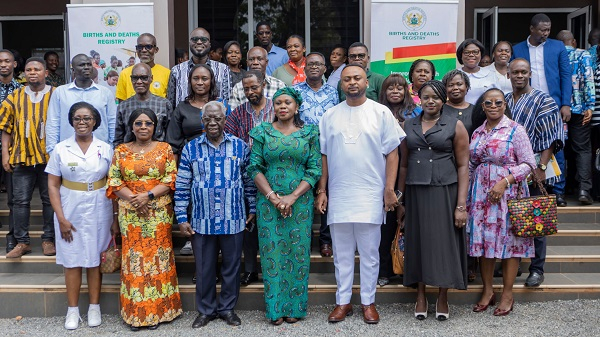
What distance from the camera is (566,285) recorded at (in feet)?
17.4

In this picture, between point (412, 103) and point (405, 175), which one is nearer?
point (405, 175)

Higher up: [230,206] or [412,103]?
[412,103]

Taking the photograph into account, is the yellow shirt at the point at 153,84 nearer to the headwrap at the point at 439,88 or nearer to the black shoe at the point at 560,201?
the headwrap at the point at 439,88

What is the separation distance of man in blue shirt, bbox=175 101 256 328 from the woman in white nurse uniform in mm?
658

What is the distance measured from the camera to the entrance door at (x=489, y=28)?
9.12 metres

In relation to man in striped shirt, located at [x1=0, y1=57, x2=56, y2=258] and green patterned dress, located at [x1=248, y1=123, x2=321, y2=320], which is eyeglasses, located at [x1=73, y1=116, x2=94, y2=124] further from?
green patterned dress, located at [x1=248, y1=123, x2=321, y2=320]

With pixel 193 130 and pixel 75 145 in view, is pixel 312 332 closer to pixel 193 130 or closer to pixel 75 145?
pixel 193 130

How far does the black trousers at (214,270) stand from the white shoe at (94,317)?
0.83 meters

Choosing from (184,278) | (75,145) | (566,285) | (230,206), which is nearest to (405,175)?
(230,206)

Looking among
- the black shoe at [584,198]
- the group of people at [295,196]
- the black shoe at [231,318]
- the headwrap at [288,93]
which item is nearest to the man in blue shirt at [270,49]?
the group of people at [295,196]

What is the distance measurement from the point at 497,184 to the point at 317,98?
1760mm

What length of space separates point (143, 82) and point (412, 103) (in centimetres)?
236

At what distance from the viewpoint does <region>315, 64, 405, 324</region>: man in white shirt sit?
473 centimetres

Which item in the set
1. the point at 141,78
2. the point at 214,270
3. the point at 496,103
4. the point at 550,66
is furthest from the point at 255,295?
the point at 550,66
